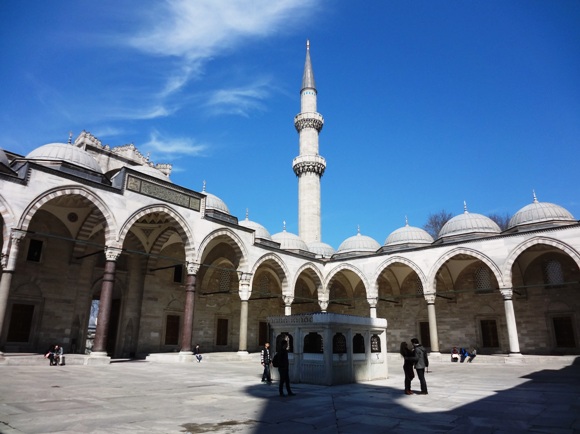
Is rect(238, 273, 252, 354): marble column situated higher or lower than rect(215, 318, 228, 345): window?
higher

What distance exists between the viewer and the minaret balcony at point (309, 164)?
91.9ft

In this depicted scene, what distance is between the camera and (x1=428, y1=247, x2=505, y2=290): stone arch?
56.1 ft

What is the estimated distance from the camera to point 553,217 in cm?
1853

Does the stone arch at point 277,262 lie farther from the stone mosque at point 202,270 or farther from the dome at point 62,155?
the dome at point 62,155

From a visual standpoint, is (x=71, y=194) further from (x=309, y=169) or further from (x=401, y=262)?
(x=309, y=169)

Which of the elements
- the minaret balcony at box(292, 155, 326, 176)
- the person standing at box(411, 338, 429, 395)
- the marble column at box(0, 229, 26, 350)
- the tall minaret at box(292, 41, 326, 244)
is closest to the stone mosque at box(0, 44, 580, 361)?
the marble column at box(0, 229, 26, 350)

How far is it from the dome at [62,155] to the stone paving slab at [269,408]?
8896 millimetres

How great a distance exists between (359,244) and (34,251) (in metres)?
17.1

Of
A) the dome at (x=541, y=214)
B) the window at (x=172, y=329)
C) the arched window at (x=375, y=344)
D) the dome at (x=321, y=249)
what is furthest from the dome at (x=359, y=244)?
the arched window at (x=375, y=344)

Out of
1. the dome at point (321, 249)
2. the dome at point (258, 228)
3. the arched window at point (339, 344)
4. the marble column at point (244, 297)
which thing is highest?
the dome at point (258, 228)

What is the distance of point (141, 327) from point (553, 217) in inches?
776

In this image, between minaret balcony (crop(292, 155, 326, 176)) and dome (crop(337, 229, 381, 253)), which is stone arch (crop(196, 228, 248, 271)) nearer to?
dome (crop(337, 229, 381, 253))

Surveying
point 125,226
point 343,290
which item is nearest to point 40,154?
point 125,226

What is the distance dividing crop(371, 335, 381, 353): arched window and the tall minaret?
691 inches
